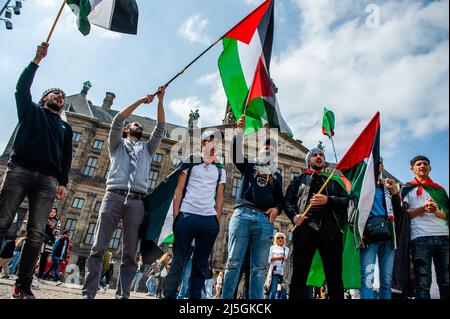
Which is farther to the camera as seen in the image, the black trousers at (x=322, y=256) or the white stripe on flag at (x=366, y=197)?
the white stripe on flag at (x=366, y=197)

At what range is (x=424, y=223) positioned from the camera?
13.5ft

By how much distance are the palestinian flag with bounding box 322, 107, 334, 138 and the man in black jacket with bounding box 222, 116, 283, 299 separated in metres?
1.55

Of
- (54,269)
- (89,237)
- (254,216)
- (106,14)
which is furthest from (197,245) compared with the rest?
(89,237)

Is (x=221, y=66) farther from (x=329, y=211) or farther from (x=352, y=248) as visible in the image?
(x=352, y=248)

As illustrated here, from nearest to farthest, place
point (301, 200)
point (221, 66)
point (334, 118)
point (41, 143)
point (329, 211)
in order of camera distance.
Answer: point (41, 143) → point (329, 211) → point (301, 200) → point (221, 66) → point (334, 118)

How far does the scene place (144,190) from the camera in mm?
3816

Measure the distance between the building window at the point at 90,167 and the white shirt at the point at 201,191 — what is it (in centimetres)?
2954

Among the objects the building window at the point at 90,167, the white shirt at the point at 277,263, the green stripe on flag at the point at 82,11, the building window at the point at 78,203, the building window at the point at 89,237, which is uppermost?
the building window at the point at 90,167

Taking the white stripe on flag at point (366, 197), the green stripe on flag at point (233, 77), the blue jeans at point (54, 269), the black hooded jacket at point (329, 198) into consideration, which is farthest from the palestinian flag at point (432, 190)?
the blue jeans at point (54, 269)

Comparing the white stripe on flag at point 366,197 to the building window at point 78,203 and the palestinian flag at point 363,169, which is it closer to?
the palestinian flag at point 363,169

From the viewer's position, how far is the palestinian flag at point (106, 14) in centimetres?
469

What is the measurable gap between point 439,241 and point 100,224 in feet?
13.4

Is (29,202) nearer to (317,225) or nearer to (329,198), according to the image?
(317,225)
